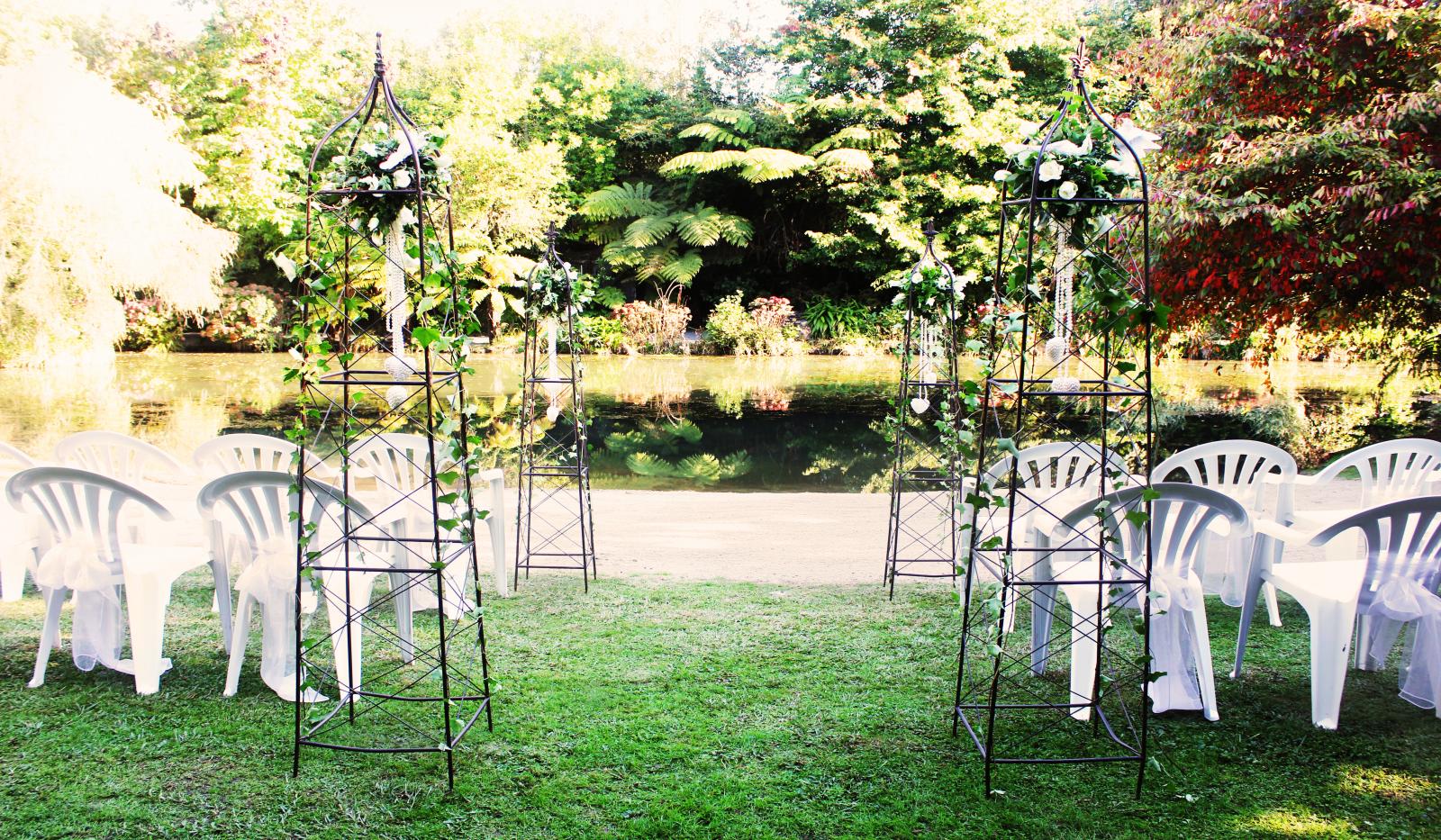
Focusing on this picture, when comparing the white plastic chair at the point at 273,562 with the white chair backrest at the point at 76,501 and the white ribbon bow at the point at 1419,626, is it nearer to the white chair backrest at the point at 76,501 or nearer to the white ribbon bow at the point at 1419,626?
the white chair backrest at the point at 76,501

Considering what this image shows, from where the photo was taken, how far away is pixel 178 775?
2.39m

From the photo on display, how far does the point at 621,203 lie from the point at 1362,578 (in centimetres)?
1713

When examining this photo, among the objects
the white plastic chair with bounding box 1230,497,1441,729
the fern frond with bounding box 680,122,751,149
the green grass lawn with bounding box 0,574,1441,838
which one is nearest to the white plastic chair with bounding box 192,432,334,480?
the green grass lawn with bounding box 0,574,1441,838

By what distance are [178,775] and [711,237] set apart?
15.7 meters

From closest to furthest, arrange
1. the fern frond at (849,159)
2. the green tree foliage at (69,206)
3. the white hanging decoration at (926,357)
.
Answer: the white hanging decoration at (926,357), the green tree foliage at (69,206), the fern frond at (849,159)

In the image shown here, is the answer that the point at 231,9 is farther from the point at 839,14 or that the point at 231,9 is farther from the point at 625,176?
the point at 839,14

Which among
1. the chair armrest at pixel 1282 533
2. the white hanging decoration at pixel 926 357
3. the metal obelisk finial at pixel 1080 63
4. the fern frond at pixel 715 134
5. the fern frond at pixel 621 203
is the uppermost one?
the fern frond at pixel 715 134

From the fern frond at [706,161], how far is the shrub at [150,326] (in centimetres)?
904

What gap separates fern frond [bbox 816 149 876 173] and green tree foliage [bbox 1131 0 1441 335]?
10405 mm

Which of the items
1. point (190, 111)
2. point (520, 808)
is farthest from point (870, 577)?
point (190, 111)

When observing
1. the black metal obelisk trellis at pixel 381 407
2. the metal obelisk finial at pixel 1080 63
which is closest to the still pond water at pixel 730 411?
the black metal obelisk trellis at pixel 381 407

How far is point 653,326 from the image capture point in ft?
57.0

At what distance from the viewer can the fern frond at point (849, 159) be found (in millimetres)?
16922

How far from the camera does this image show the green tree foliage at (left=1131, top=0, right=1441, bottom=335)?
5516 millimetres
